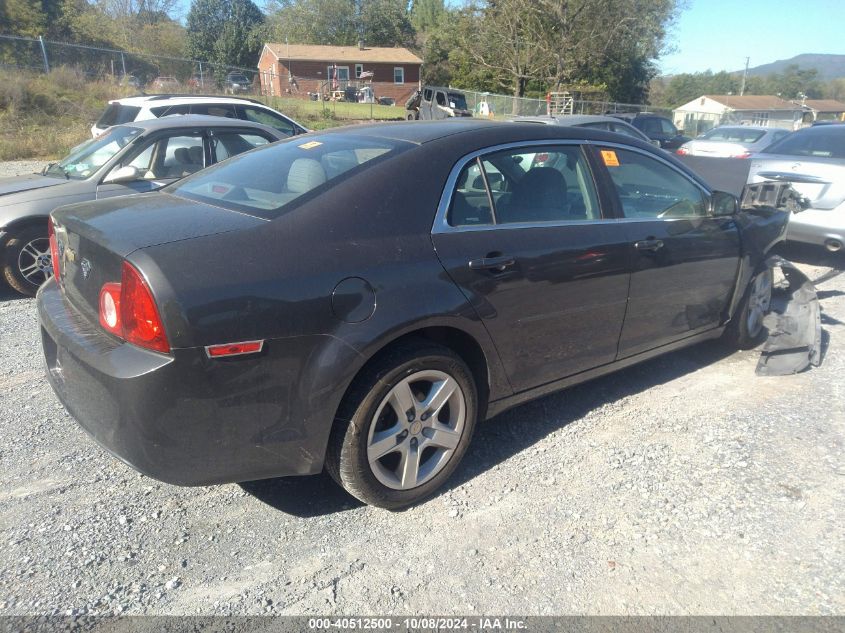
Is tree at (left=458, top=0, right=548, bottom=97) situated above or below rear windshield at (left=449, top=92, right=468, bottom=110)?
above

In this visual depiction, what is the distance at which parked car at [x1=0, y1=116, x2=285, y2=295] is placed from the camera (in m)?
5.88

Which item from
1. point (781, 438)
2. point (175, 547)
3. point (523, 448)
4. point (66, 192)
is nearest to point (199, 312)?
point (175, 547)

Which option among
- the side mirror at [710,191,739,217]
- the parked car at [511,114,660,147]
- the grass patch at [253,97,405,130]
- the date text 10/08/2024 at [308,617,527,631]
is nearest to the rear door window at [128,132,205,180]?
the side mirror at [710,191,739,217]

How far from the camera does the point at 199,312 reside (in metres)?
2.37

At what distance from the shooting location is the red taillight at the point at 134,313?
2.38 meters

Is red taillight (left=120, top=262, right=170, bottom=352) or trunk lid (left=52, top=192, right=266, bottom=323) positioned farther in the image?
trunk lid (left=52, top=192, right=266, bottom=323)

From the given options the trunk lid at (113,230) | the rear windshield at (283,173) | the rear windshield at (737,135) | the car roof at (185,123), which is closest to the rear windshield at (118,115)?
the car roof at (185,123)

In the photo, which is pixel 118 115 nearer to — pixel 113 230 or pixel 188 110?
pixel 188 110

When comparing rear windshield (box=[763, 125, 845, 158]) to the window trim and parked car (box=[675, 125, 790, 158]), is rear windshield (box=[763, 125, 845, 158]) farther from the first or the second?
the window trim

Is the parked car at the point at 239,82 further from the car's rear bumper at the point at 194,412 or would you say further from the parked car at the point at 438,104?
the car's rear bumper at the point at 194,412

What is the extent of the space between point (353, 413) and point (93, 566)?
119cm

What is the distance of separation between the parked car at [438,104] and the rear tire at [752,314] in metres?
20.1

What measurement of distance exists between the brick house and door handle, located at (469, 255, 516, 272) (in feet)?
169

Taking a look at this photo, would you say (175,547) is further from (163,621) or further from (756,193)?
(756,193)
